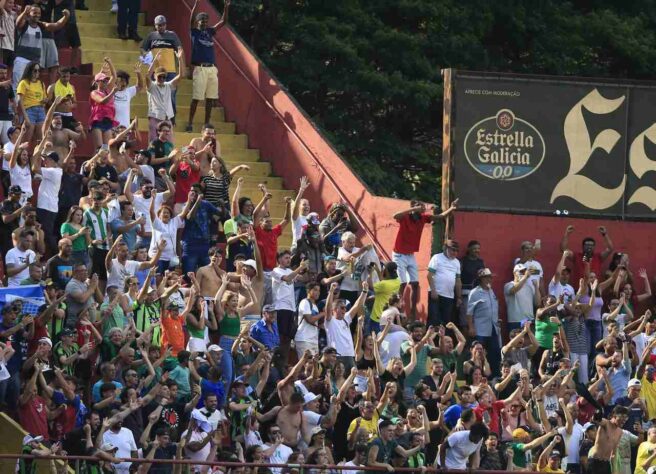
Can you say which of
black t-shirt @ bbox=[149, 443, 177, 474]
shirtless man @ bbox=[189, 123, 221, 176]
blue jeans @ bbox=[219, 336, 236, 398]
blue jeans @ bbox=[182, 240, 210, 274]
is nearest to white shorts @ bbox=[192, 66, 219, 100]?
shirtless man @ bbox=[189, 123, 221, 176]

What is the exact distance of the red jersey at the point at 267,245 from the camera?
2941 cm

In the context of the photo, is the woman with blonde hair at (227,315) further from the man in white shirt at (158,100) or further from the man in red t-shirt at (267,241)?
the man in white shirt at (158,100)

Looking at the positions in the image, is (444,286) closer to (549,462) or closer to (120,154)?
(549,462)

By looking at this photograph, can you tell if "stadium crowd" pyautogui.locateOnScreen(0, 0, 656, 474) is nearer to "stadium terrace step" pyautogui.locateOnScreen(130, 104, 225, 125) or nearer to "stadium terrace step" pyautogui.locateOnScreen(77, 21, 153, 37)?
"stadium terrace step" pyautogui.locateOnScreen(130, 104, 225, 125)

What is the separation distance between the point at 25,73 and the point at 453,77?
6.36 metres

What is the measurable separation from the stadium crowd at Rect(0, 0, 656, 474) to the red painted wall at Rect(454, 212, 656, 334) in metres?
0.19

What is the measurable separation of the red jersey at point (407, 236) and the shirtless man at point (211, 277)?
354cm

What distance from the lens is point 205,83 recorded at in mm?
33562

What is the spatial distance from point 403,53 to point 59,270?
12622 millimetres

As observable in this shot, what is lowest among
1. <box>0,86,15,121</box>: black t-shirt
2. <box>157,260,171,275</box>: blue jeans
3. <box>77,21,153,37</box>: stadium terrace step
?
<box>157,260,171,275</box>: blue jeans

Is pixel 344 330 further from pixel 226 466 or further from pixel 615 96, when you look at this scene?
pixel 615 96

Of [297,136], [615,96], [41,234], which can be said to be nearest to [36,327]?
[41,234]

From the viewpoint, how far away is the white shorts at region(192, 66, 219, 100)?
110ft

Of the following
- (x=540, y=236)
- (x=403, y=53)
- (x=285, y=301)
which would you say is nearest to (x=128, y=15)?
(x=403, y=53)
